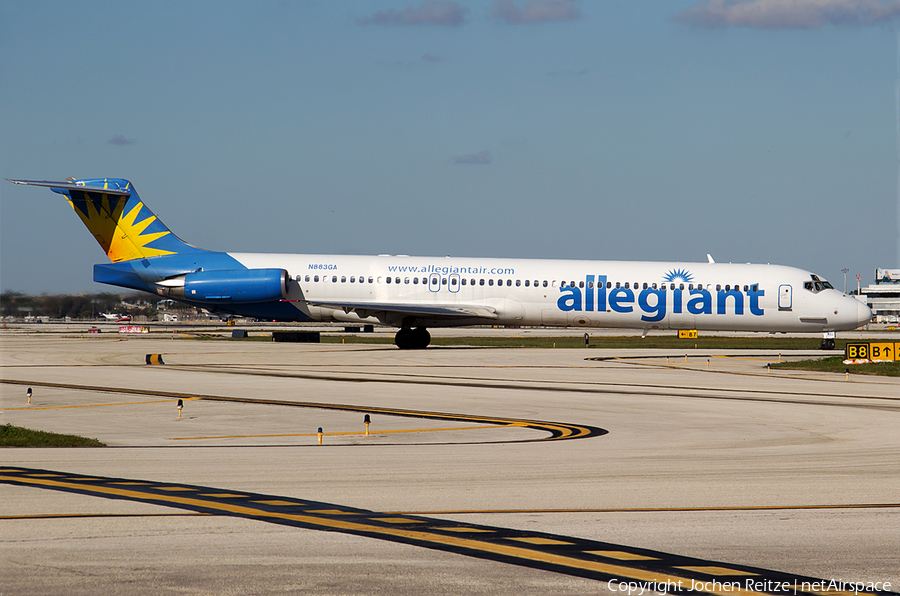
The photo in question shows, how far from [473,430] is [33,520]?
31.2ft

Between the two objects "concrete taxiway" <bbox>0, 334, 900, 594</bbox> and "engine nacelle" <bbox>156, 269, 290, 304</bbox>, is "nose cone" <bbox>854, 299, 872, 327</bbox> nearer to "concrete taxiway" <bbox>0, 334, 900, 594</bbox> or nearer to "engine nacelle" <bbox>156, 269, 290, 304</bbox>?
"concrete taxiway" <bbox>0, 334, 900, 594</bbox>

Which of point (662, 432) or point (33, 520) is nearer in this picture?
point (33, 520)

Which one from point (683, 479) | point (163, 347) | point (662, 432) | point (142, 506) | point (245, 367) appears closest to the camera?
point (142, 506)

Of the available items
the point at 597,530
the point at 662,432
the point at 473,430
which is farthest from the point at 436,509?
the point at 662,432

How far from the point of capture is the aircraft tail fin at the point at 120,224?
A: 143ft

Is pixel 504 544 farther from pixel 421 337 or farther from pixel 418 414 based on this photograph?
pixel 421 337

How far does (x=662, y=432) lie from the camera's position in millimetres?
17516

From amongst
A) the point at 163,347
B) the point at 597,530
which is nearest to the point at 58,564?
the point at 597,530

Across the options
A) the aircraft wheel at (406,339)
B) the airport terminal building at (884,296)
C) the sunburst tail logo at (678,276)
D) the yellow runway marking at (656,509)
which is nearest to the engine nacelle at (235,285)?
the aircraft wheel at (406,339)

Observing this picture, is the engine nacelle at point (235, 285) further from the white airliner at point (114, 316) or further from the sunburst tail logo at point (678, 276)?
the white airliner at point (114, 316)

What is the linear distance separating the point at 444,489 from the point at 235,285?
1280 inches

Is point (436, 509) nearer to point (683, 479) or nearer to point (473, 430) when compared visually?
point (683, 479)

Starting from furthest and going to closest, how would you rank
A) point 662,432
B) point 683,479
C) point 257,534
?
point 662,432 < point 683,479 < point 257,534

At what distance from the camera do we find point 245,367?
32.5m
